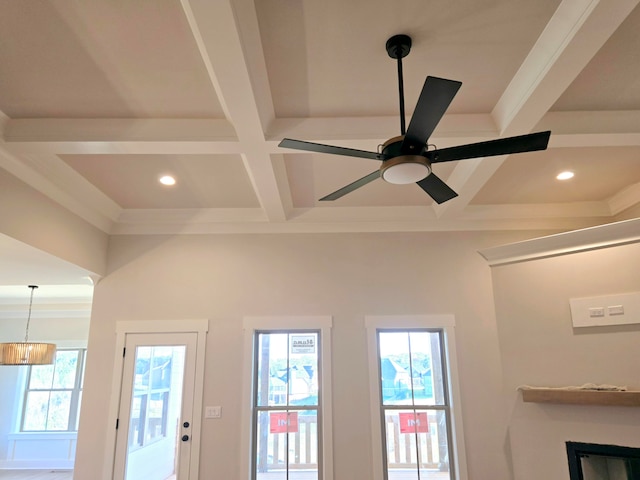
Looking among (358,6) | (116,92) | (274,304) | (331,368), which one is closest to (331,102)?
(358,6)

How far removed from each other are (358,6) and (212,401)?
149 inches

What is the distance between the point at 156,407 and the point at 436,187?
358 centimetres

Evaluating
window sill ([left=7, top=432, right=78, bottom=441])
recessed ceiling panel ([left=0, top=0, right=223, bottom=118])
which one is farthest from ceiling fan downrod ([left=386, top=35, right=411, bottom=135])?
window sill ([left=7, top=432, right=78, bottom=441])

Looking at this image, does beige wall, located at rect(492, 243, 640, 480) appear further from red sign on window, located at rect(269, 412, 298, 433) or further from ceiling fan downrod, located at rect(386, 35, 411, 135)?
ceiling fan downrod, located at rect(386, 35, 411, 135)

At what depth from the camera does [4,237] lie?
3.27m

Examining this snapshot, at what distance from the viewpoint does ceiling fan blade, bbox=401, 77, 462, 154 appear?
1654 mm

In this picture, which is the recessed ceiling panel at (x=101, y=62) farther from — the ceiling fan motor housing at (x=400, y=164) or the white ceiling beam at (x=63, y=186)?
the ceiling fan motor housing at (x=400, y=164)

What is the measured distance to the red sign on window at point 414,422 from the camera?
4.37 metres

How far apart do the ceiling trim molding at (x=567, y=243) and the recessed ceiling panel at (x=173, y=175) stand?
2.54m

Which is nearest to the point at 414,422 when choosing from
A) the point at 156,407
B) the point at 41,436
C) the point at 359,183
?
the point at 156,407

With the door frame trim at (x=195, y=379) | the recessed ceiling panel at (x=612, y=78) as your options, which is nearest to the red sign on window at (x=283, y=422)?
the door frame trim at (x=195, y=379)

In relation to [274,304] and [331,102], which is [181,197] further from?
[331,102]

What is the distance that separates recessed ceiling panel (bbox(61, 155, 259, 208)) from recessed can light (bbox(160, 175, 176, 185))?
0.14ft

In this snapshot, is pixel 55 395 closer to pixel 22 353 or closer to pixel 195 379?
pixel 22 353
